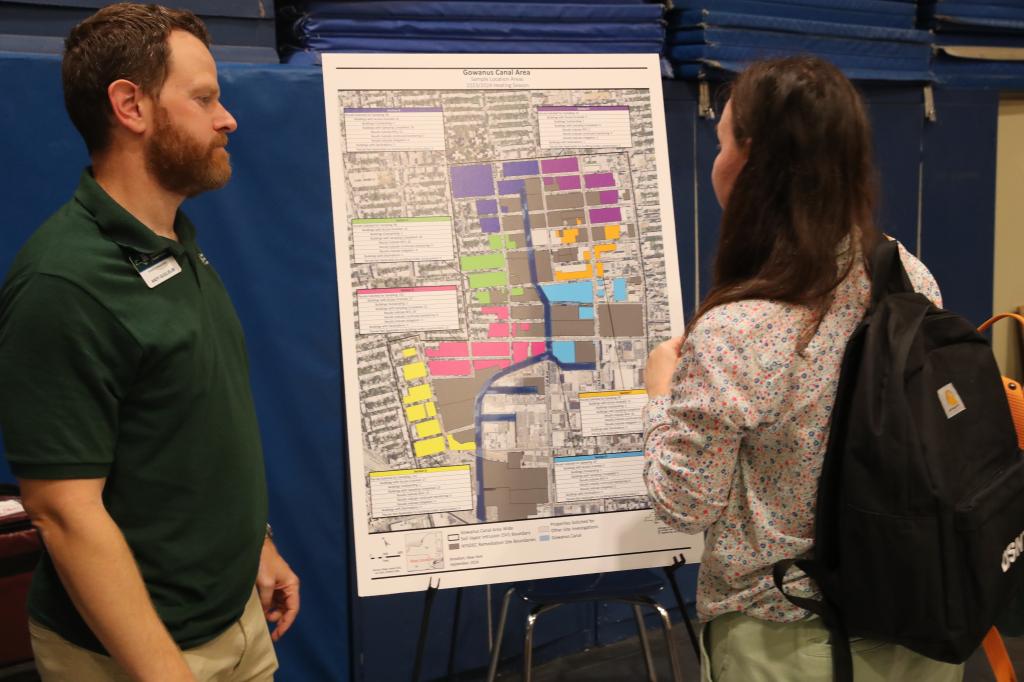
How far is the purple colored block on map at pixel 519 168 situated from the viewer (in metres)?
2.06

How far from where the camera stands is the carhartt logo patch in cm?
126

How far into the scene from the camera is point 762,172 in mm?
1301

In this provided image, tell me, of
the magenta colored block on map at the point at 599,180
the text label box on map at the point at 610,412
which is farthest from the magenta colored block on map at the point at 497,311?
the magenta colored block on map at the point at 599,180

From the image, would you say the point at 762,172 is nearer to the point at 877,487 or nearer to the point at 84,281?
the point at 877,487

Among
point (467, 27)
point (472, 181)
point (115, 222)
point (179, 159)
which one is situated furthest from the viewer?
point (467, 27)

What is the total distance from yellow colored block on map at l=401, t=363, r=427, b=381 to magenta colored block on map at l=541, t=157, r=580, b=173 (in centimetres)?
52

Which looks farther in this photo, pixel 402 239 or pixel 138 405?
pixel 402 239

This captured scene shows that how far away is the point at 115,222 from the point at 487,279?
2.86ft

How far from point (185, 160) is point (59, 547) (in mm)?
580

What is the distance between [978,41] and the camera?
12.6 ft

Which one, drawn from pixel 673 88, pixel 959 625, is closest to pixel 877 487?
pixel 959 625

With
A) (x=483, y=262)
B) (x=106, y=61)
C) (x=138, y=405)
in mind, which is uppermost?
(x=106, y=61)

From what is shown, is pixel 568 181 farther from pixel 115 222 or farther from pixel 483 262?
pixel 115 222

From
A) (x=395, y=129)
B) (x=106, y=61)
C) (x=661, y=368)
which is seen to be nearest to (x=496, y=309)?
(x=395, y=129)
